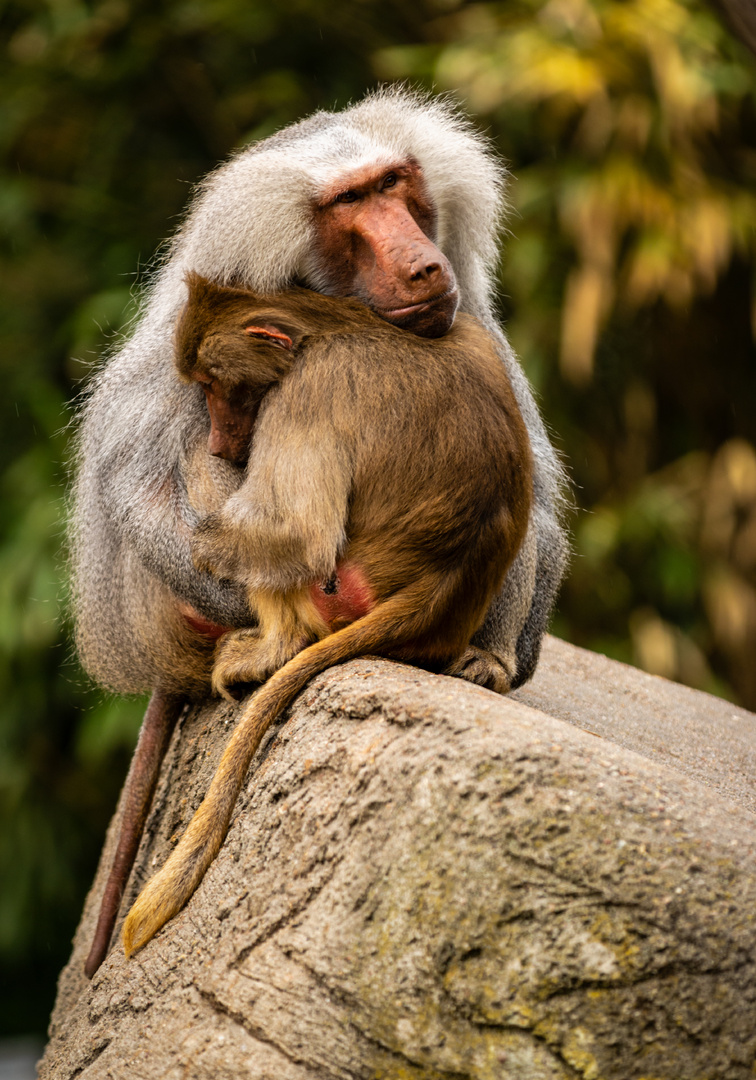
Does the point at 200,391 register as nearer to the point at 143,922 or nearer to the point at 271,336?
the point at 271,336

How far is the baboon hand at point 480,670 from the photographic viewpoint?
2.08 meters


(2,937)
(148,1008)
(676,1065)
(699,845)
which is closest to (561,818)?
(699,845)

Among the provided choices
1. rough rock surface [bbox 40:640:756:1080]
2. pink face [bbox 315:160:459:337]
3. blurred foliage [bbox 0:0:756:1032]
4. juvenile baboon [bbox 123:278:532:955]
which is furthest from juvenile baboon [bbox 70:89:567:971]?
blurred foliage [bbox 0:0:756:1032]

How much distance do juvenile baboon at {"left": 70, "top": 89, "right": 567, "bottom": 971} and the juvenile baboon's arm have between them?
0.12 m

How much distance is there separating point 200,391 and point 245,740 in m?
0.71

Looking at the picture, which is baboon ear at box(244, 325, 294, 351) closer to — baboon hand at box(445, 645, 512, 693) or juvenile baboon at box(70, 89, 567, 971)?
juvenile baboon at box(70, 89, 567, 971)

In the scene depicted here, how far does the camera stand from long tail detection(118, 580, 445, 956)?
169 cm

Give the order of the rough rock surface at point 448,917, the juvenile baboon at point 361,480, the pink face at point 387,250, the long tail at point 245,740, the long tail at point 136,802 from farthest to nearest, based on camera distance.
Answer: the long tail at point 136,802 → the pink face at point 387,250 → the juvenile baboon at point 361,480 → the long tail at point 245,740 → the rough rock surface at point 448,917

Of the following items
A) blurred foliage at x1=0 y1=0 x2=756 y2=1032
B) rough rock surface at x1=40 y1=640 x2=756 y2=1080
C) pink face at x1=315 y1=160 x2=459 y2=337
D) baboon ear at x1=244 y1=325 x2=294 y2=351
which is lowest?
blurred foliage at x1=0 y1=0 x2=756 y2=1032

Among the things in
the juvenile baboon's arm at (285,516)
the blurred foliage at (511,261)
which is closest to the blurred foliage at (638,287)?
the blurred foliage at (511,261)

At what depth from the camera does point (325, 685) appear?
176cm

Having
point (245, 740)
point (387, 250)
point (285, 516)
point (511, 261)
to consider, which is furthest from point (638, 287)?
point (245, 740)

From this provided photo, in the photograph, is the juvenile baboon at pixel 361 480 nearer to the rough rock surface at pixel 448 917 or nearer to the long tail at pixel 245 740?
the long tail at pixel 245 740

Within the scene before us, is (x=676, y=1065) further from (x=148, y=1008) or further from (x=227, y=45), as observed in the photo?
(x=227, y=45)
